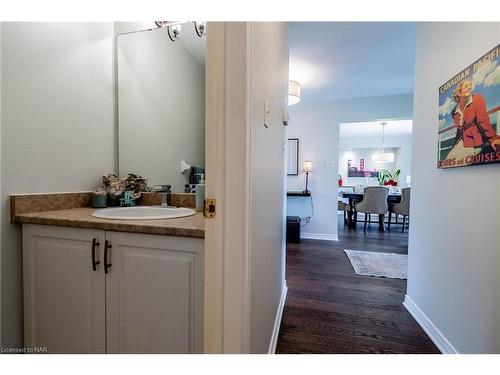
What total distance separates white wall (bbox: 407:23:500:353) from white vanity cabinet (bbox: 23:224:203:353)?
1333 mm

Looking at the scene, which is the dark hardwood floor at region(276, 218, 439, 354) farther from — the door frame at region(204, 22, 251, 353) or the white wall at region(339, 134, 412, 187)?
the white wall at region(339, 134, 412, 187)

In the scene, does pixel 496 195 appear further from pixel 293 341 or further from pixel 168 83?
pixel 168 83

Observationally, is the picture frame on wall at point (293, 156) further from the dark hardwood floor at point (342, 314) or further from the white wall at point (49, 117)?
the white wall at point (49, 117)

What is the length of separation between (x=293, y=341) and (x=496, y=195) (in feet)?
4.34

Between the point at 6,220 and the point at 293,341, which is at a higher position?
the point at 6,220

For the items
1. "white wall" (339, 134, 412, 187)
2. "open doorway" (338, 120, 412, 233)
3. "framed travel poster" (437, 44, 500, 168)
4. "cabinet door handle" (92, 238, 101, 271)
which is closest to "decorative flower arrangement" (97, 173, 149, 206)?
"cabinet door handle" (92, 238, 101, 271)

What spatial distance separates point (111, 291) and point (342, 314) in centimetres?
159

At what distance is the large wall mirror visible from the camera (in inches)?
64.2

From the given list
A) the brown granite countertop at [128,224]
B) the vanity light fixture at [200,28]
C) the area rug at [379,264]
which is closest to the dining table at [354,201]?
the area rug at [379,264]

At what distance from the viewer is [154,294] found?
0.91 metres

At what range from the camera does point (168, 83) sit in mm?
1679

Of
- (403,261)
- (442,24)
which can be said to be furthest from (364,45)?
(403,261)

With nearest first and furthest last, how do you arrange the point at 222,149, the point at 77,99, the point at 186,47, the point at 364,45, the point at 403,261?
the point at 222,149, the point at 77,99, the point at 186,47, the point at 364,45, the point at 403,261

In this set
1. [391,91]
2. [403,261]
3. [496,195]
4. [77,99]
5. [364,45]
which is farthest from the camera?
[391,91]
